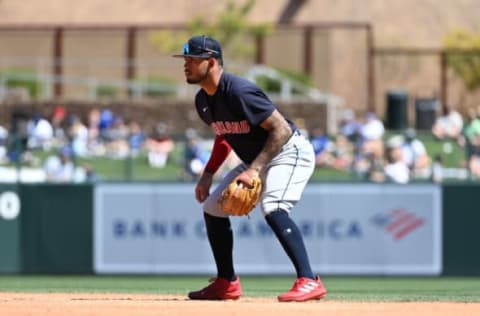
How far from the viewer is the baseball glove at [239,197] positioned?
309 inches

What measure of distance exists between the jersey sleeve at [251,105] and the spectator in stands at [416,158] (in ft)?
30.4

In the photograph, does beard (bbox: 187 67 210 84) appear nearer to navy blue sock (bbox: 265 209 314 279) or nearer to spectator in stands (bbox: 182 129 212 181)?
navy blue sock (bbox: 265 209 314 279)

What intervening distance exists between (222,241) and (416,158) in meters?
9.13

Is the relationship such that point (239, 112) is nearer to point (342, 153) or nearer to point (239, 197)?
point (239, 197)

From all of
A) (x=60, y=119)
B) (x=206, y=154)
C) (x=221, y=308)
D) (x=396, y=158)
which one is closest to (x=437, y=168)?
(x=396, y=158)

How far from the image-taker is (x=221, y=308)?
7488mm

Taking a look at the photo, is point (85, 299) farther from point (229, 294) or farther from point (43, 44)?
point (43, 44)

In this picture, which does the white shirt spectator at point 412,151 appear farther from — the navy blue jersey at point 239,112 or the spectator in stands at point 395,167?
the navy blue jersey at point 239,112

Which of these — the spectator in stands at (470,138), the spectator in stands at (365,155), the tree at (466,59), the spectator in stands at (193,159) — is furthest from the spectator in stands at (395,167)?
the tree at (466,59)

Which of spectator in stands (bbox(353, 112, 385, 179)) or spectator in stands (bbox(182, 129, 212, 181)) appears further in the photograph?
spectator in stands (bbox(182, 129, 212, 181))

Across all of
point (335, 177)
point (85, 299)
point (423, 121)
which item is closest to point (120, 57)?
point (423, 121)

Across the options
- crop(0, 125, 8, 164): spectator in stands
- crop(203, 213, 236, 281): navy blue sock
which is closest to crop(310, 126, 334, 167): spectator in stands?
crop(0, 125, 8, 164): spectator in stands

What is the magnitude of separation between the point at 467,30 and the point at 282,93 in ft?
→ 38.1

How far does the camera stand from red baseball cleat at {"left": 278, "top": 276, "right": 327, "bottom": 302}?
788cm
